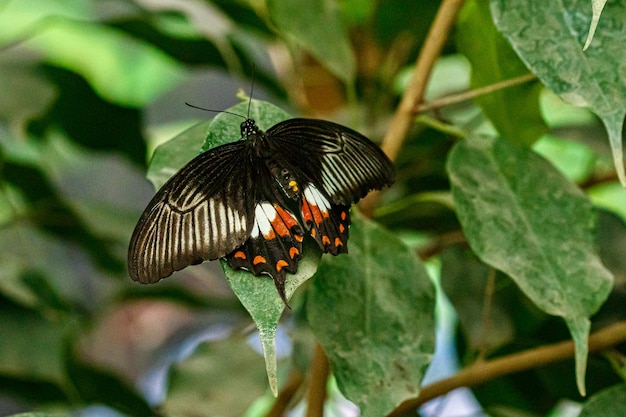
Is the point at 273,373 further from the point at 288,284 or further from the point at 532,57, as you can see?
the point at 532,57

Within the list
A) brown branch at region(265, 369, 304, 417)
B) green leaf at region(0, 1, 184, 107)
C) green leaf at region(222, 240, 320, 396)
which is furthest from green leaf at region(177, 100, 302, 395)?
green leaf at region(0, 1, 184, 107)

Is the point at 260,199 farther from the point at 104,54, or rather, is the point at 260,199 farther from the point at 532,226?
the point at 104,54

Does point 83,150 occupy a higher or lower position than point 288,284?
lower

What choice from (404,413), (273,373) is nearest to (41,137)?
(404,413)

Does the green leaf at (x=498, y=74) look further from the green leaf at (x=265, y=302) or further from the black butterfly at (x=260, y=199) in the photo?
the green leaf at (x=265, y=302)

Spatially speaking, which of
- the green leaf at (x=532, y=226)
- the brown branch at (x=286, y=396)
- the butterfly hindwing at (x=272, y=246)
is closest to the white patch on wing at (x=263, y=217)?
the butterfly hindwing at (x=272, y=246)

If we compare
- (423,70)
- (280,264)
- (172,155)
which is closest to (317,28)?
(423,70)

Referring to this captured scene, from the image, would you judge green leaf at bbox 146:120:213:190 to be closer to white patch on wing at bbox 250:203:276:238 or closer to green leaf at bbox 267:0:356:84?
white patch on wing at bbox 250:203:276:238
